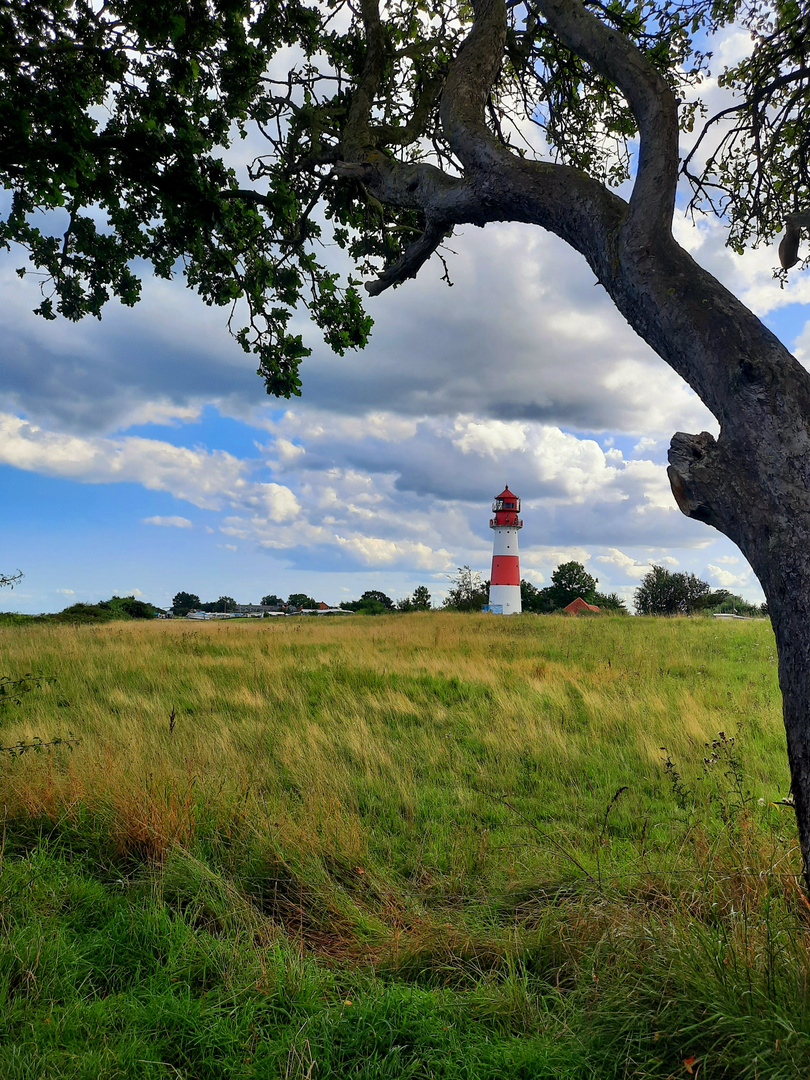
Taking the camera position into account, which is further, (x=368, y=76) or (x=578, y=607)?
(x=578, y=607)

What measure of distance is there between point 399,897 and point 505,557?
126ft

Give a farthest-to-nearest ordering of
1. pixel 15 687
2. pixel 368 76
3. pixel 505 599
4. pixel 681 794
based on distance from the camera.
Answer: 1. pixel 505 599
2. pixel 15 687
3. pixel 368 76
4. pixel 681 794

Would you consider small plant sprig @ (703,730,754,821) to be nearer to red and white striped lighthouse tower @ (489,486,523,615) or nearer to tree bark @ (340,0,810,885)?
tree bark @ (340,0,810,885)

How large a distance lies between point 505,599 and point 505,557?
3177 mm

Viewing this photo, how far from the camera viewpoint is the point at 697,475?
9.59ft

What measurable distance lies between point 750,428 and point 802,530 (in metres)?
0.52

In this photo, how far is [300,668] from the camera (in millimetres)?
12000

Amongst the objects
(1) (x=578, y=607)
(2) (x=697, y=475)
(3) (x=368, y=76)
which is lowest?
(1) (x=578, y=607)

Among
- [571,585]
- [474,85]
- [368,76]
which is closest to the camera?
[474,85]

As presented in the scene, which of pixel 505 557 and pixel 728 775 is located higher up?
pixel 505 557

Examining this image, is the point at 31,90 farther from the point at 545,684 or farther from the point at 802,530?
the point at 545,684

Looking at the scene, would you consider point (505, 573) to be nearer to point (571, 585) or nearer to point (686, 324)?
point (571, 585)

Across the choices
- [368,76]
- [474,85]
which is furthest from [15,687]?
[474,85]

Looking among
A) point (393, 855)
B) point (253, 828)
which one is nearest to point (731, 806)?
point (393, 855)
